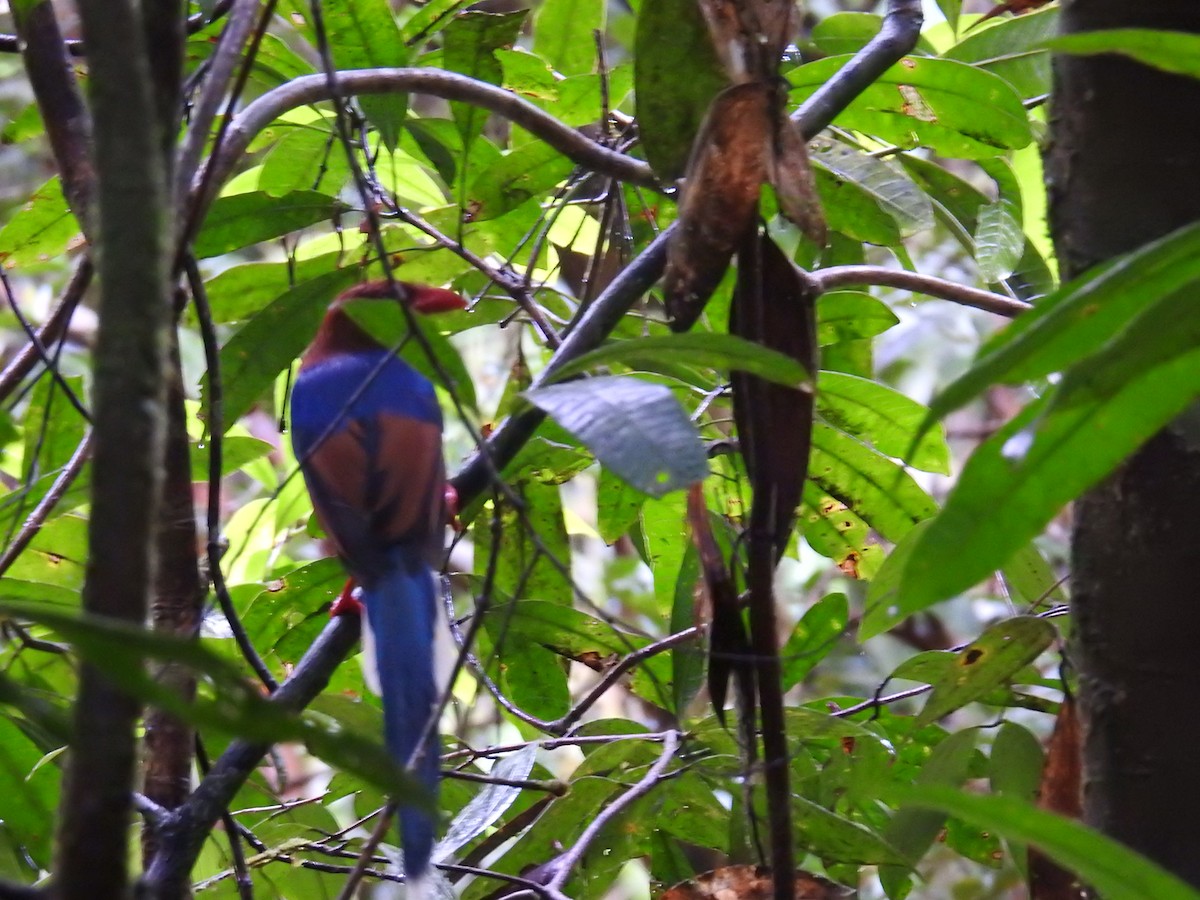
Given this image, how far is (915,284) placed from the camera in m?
1.79

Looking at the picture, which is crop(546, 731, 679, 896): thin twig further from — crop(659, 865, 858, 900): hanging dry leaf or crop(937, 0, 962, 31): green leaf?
crop(937, 0, 962, 31): green leaf

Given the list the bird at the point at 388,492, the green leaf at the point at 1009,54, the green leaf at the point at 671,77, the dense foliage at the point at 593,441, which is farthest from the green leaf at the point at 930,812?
the green leaf at the point at 1009,54

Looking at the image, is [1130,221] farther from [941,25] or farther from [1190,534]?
[941,25]

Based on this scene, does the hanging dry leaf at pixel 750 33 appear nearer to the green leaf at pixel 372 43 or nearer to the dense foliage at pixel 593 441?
the dense foliage at pixel 593 441

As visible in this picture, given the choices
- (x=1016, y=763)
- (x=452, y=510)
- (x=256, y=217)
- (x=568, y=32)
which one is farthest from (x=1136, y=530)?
(x=568, y=32)

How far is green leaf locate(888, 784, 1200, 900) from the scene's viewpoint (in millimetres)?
816

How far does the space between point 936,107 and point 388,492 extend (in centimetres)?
128

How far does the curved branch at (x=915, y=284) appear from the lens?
1.70 meters

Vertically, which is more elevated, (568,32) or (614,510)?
(568,32)

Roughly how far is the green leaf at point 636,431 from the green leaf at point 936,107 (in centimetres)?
113

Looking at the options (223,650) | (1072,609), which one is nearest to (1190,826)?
(1072,609)

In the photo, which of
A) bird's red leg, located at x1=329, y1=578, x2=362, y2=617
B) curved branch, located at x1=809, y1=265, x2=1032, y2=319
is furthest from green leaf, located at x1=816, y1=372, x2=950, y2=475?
bird's red leg, located at x1=329, y1=578, x2=362, y2=617

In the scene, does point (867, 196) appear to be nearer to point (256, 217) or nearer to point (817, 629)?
point (817, 629)

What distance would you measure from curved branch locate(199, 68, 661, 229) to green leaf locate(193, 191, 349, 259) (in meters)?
0.33
